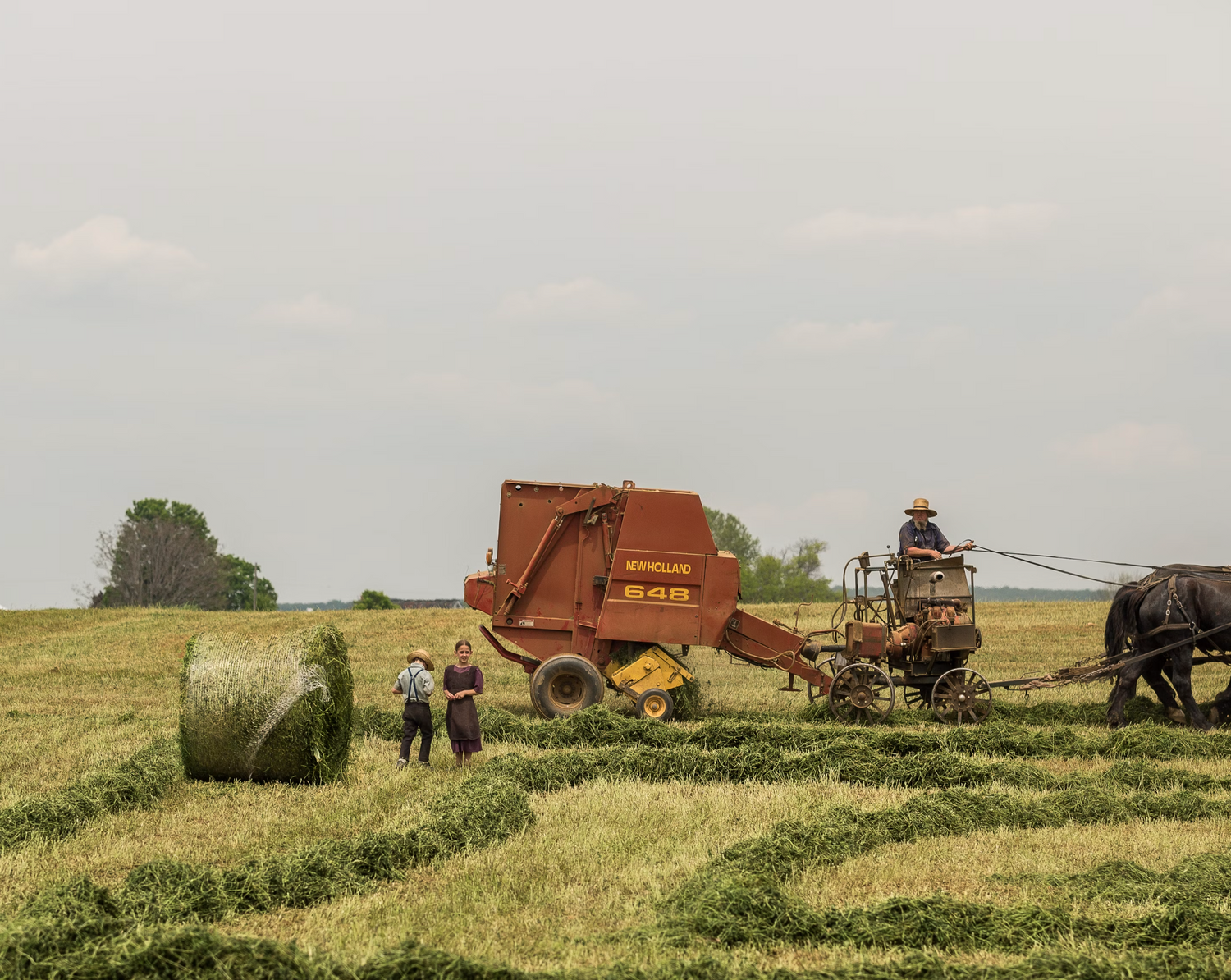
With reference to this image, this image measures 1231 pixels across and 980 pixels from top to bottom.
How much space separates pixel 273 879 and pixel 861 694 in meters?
8.66

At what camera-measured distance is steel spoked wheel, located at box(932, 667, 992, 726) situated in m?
14.3

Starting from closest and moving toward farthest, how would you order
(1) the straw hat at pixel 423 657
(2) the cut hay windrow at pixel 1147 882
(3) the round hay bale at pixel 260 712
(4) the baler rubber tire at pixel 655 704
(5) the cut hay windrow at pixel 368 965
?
(5) the cut hay windrow at pixel 368 965 → (2) the cut hay windrow at pixel 1147 882 → (3) the round hay bale at pixel 260 712 → (1) the straw hat at pixel 423 657 → (4) the baler rubber tire at pixel 655 704

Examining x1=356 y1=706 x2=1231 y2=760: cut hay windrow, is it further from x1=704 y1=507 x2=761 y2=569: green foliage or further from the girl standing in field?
x1=704 y1=507 x2=761 y2=569: green foliage

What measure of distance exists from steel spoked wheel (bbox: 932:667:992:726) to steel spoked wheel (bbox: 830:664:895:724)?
2.14ft

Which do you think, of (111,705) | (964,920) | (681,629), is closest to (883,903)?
(964,920)

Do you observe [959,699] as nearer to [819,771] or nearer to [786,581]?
[819,771]

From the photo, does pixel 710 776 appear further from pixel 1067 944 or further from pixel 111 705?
pixel 111 705

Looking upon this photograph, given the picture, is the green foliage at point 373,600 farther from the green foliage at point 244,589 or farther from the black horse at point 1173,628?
the black horse at point 1173,628

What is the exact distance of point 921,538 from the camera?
14.7 m

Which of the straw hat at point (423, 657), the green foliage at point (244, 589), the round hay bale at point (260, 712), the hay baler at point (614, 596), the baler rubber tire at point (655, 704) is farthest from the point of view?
the green foliage at point (244, 589)

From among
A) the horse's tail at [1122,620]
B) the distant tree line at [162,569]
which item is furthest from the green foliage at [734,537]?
the horse's tail at [1122,620]

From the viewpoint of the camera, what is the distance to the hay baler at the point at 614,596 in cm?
1455

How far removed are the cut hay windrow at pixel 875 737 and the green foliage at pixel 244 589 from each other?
272 ft

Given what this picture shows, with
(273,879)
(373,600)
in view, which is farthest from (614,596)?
(373,600)
